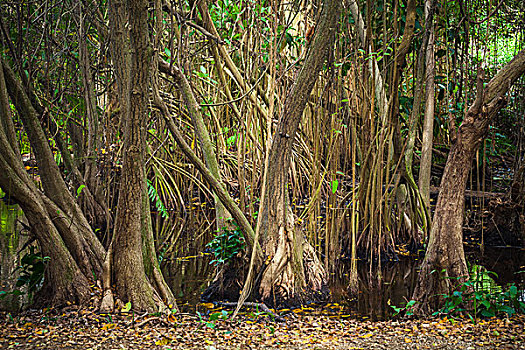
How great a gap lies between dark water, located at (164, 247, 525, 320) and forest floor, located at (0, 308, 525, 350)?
0.59m

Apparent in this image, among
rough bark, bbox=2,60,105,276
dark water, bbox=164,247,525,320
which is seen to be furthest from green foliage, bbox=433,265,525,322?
rough bark, bbox=2,60,105,276

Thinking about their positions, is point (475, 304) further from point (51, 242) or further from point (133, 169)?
point (51, 242)

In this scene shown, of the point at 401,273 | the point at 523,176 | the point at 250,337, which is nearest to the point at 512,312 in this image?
the point at 250,337

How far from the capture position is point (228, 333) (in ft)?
9.14

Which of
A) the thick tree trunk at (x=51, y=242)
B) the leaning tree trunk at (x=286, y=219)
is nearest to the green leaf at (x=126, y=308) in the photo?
the thick tree trunk at (x=51, y=242)

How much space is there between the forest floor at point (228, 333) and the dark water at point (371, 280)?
587 millimetres

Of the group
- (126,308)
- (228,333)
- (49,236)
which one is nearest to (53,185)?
(49,236)

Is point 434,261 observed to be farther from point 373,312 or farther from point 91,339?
point 91,339

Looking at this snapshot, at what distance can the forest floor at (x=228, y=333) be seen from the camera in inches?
101

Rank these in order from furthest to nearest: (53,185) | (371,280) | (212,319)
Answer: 1. (371,280)
2. (53,185)
3. (212,319)

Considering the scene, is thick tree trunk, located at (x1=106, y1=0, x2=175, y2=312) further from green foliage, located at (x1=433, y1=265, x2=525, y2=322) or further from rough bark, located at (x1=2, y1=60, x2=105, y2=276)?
green foliage, located at (x1=433, y1=265, x2=525, y2=322)

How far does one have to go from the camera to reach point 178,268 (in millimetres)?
4930

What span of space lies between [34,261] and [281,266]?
165 centimetres

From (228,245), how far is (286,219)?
1.79 feet
